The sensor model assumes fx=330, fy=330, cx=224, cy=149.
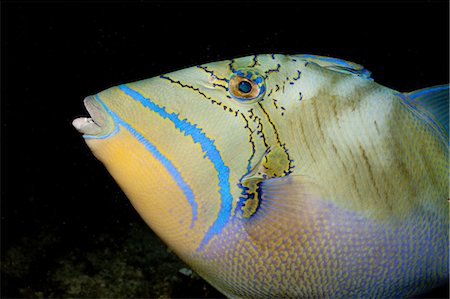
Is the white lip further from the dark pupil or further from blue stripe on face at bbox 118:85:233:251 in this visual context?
the dark pupil

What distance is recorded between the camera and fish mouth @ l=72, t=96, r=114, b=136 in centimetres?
112

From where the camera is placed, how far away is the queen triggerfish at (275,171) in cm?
112

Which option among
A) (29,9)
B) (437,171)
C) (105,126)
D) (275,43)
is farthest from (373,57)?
(29,9)

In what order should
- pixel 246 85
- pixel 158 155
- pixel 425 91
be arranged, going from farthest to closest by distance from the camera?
pixel 425 91 < pixel 246 85 < pixel 158 155

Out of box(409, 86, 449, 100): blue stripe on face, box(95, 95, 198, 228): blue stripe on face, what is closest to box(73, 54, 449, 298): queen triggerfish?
box(95, 95, 198, 228): blue stripe on face

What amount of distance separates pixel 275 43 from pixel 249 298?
154 inches

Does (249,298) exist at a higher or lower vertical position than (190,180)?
lower

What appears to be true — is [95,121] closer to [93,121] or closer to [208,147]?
[93,121]

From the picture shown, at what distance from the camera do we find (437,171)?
1.36m

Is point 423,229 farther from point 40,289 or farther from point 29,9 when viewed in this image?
point 29,9

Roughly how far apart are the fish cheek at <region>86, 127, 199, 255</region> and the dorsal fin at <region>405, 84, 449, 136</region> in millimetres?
1114

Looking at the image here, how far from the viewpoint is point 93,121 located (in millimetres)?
1170

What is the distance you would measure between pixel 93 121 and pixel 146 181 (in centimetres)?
30

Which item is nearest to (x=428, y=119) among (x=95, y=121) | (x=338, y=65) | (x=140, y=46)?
(x=338, y=65)
